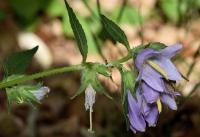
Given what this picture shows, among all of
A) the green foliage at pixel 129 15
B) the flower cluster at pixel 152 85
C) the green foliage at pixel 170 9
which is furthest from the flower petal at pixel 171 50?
the green foliage at pixel 170 9

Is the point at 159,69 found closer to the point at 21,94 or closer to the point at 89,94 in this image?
the point at 89,94

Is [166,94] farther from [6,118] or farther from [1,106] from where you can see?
[1,106]

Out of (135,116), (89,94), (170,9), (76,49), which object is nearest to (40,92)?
(89,94)

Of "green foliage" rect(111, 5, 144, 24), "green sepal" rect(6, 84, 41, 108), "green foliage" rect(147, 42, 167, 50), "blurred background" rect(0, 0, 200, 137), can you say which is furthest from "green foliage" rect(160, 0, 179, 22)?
"green foliage" rect(147, 42, 167, 50)

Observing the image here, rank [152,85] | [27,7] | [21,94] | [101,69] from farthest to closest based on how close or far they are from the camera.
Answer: [27,7], [21,94], [101,69], [152,85]

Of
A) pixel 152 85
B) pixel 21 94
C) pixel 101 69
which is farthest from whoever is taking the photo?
pixel 21 94

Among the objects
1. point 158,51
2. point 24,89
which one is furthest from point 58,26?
point 158,51
